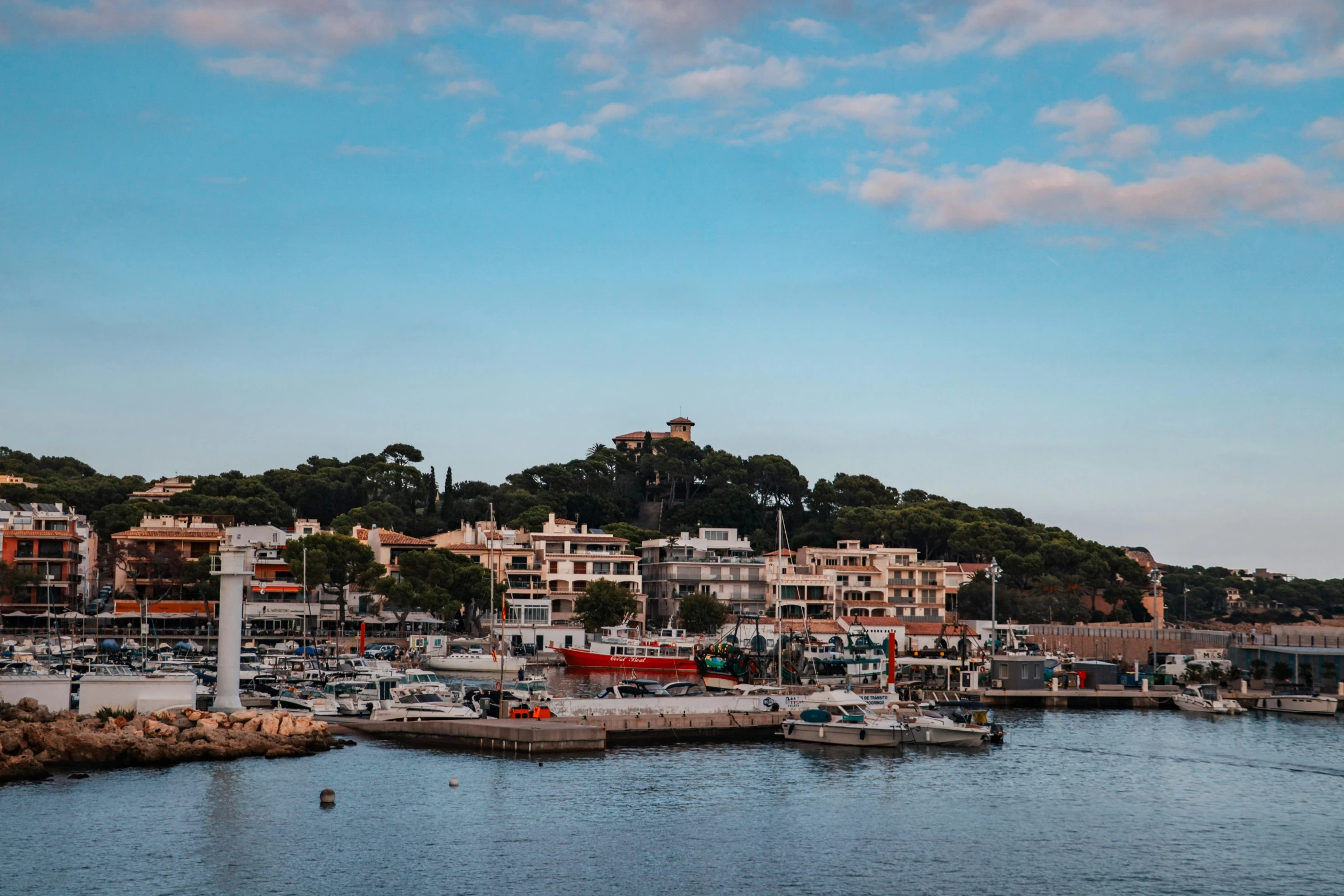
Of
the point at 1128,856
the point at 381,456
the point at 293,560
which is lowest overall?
the point at 1128,856

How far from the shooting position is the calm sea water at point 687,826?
98.2ft

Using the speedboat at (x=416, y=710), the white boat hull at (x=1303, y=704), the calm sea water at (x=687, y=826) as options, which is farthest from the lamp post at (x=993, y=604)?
the speedboat at (x=416, y=710)

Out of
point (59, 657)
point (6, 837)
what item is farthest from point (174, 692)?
point (59, 657)

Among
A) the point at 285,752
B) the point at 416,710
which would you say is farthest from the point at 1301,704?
the point at 285,752

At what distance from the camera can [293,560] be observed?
91000 mm

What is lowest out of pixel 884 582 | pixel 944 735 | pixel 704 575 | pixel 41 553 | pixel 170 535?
pixel 944 735

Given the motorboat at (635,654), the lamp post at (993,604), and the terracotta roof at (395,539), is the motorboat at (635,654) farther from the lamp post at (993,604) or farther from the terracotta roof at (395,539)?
the terracotta roof at (395,539)

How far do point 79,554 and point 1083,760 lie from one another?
77476 mm

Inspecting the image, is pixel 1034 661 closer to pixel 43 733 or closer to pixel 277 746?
pixel 277 746

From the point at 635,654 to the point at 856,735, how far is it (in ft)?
114

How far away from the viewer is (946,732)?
50375 millimetres

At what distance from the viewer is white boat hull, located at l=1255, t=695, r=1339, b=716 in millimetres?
66125

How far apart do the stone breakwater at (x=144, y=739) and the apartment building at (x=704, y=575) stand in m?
61.7

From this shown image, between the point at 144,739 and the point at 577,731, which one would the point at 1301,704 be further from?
the point at 144,739
